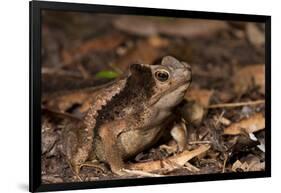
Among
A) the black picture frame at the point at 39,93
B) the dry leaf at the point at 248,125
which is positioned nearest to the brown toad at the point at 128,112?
the black picture frame at the point at 39,93

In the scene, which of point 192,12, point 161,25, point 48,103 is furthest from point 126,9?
point 161,25

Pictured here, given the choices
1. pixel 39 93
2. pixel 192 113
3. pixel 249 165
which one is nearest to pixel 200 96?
pixel 192 113

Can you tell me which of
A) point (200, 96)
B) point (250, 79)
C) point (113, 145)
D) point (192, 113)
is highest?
point (250, 79)

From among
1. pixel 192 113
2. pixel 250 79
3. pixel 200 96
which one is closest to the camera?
pixel 192 113

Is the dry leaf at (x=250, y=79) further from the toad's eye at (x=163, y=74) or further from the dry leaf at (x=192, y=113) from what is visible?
the toad's eye at (x=163, y=74)

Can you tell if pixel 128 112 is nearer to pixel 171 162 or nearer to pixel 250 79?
pixel 171 162

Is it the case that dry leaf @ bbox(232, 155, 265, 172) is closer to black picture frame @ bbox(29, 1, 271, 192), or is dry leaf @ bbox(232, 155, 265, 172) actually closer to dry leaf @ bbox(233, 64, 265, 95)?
black picture frame @ bbox(29, 1, 271, 192)

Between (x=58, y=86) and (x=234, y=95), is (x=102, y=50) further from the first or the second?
(x=234, y=95)
